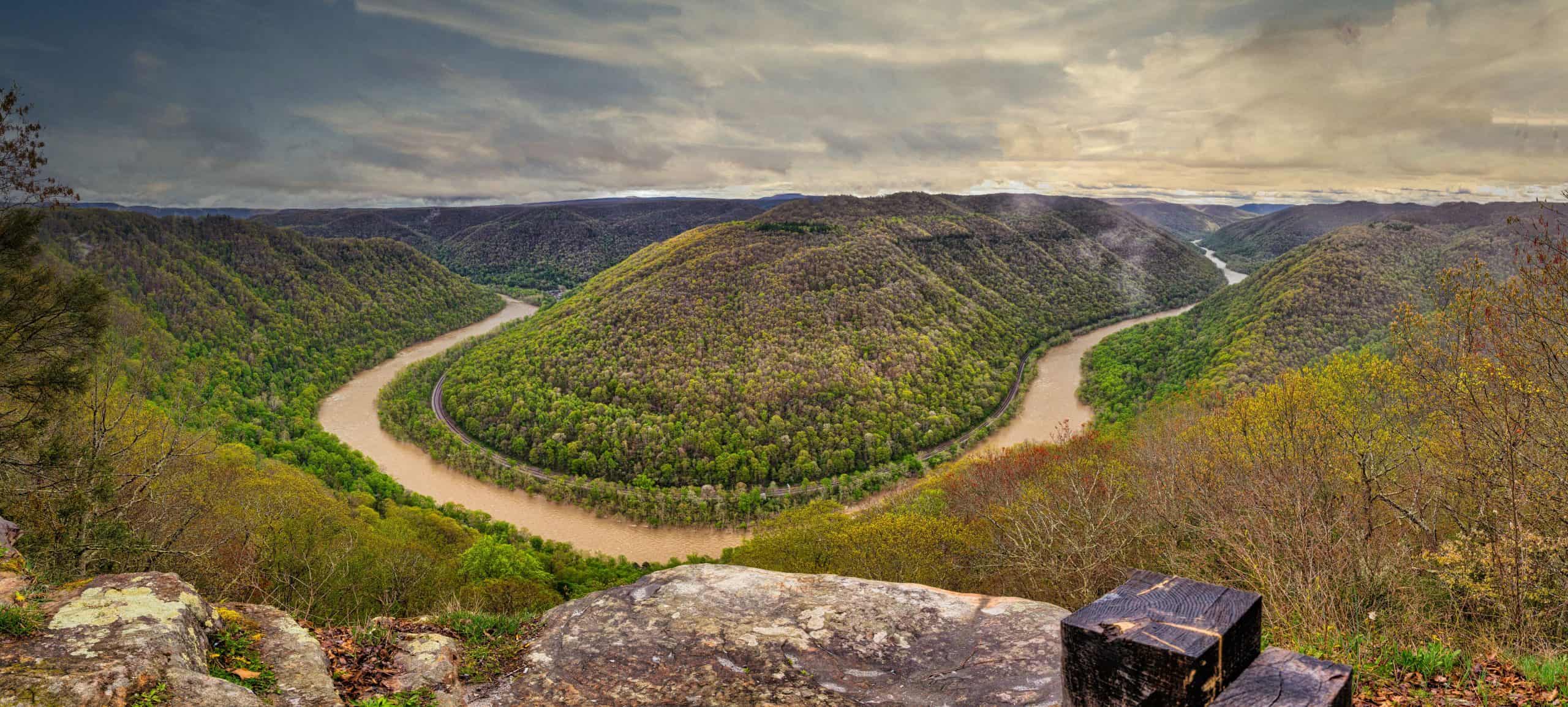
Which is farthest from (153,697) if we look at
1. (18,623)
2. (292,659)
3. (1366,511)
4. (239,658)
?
(1366,511)

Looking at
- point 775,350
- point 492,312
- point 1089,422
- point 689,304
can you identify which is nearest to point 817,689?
point 1089,422

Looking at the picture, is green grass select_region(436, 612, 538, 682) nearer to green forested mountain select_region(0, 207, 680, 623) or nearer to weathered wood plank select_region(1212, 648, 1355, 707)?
green forested mountain select_region(0, 207, 680, 623)

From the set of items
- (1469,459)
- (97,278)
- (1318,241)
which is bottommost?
(1469,459)

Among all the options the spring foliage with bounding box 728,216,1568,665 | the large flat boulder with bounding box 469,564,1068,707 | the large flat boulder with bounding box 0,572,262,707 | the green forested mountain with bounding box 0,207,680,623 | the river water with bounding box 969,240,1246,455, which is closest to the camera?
the large flat boulder with bounding box 0,572,262,707

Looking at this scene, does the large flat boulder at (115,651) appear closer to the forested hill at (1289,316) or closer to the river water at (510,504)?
the river water at (510,504)

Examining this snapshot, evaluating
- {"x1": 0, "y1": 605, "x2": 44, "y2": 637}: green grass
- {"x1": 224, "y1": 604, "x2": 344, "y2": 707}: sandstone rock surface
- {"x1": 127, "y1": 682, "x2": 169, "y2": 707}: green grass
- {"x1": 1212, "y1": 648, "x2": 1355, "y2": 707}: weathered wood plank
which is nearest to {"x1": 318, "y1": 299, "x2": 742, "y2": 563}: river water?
{"x1": 224, "y1": 604, "x2": 344, "y2": 707}: sandstone rock surface

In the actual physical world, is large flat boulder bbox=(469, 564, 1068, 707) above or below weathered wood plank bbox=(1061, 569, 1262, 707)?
below

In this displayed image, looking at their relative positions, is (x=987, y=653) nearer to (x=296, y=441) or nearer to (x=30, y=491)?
(x=30, y=491)
